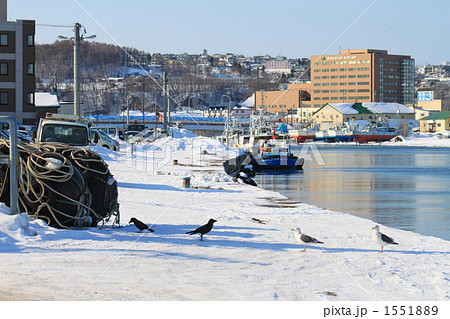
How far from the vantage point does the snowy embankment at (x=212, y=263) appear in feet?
29.3

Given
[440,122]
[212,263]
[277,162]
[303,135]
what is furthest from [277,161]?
[440,122]

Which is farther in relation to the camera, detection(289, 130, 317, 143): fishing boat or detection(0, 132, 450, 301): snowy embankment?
detection(289, 130, 317, 143): fishing boat

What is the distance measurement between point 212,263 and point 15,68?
70.2 m

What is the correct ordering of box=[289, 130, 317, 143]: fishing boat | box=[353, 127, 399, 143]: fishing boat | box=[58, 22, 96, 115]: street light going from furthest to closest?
1. box=[289, 130, 317, 143]: fishing boat
2. box=[353, 127, 399, 143]: fishing boat
3. box=[58, 22, 96, 115]: street light

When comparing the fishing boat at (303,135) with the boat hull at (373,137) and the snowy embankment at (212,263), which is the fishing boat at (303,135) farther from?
the snowy embankment at (212,263)

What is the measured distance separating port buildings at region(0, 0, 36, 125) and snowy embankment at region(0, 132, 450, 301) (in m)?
62.5

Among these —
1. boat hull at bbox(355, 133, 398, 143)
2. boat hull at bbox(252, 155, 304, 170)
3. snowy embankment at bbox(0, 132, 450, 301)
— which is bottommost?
snowy embankment at bbox(0, 132, 450, 301)

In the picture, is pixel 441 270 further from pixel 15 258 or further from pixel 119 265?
pixel 15 258

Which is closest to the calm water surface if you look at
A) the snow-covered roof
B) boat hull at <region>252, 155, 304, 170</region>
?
boat hull at <region>252, 155, 304, 170</region>

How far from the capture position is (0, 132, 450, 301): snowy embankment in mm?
8945

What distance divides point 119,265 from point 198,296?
2.00 m

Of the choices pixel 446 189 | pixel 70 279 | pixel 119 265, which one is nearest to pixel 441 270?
pixel 119 265

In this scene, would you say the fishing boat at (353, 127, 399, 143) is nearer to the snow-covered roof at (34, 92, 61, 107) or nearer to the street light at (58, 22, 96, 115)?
the snow-covered roof at (34, 92, 61, 107)

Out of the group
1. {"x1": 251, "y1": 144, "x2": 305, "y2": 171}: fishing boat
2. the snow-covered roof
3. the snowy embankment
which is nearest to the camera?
the snowy embankment
